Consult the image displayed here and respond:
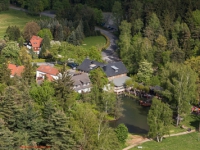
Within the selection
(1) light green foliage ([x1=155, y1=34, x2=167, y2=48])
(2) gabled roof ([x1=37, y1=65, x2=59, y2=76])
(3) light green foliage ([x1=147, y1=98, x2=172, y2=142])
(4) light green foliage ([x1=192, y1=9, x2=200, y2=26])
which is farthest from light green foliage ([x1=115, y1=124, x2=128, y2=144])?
(4) light green foliage ([x1=192, y1=9, x2=200, y2=26])

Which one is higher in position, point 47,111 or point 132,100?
point 47,111

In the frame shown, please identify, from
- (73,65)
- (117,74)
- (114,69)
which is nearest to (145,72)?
(117,74)

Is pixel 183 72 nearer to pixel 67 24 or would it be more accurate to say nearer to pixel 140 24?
pixel 140 24

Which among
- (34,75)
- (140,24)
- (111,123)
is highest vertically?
(140,24)

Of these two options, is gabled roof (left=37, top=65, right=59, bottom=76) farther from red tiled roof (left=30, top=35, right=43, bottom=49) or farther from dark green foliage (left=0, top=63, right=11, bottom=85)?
red tiled roof (left=30, top=35, right=43, bottom=49)

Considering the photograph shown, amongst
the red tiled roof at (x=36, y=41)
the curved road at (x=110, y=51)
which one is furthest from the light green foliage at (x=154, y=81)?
the red tiled roof at (x=36, y=41)

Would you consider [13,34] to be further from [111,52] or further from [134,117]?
[134,117]

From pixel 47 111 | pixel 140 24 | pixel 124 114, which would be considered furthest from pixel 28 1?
pixel 47 111
